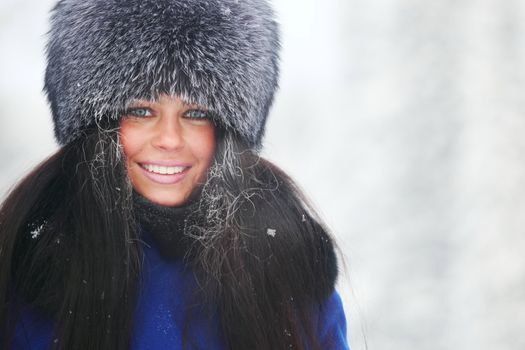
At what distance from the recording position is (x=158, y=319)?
124cm

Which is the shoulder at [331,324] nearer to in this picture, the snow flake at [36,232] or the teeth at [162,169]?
the teeth at [162,169]

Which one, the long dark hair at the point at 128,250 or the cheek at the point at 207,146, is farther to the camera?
the cheek at the point at 207,146

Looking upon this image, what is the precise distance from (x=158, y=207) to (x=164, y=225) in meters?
0.04

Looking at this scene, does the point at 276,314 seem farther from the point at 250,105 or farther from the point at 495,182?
the point at 495,182

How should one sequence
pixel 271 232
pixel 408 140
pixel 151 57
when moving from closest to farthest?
pixel 151 57 < pixel 271 232 < pixel 408 140

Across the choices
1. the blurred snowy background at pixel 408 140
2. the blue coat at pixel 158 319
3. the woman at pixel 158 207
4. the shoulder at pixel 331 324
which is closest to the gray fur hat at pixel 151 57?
the woman at pixel 158 207

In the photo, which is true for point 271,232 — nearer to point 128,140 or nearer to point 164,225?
point 164,225

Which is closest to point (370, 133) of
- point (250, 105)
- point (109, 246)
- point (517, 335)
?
point (517, 335)

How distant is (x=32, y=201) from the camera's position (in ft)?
4.09

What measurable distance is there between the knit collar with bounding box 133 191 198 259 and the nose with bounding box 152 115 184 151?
12 cm

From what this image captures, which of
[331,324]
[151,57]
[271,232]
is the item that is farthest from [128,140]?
[331,324]

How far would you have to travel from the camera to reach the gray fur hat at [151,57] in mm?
1226

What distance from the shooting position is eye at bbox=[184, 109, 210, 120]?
1.28 meters

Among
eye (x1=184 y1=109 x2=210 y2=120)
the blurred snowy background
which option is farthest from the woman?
the blurred snowy background
